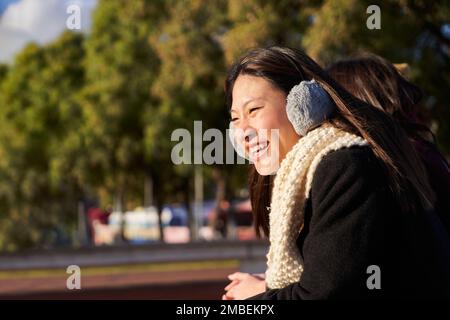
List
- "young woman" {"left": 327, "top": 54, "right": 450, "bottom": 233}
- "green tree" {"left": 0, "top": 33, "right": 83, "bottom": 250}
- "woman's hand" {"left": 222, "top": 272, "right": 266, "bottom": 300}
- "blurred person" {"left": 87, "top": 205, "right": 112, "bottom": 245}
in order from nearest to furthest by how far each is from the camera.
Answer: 1. "woman's hand" {"left": 222, "top": 272, "right": 266, "bottom": 300}
2. "young woman" {"left": 327, "top": 54, "right": 450, "bottom": 233}
3. "green tree" {"left": 0, "top": 33, "right": 83, "bottom": 250}
4. "blurred person" {"left": 87, "top": 205, "right": 112, "bottom": 245}

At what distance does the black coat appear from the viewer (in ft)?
5.45

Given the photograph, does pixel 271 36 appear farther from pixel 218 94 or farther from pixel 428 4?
pixel 218 94

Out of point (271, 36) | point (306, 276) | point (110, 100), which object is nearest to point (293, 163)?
point (306, 276)

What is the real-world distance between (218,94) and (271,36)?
22.0 ft

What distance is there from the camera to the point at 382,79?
276cm

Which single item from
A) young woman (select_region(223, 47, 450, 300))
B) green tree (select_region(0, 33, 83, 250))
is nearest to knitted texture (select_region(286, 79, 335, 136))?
young woman (select_region(223, 47, 450, 300))

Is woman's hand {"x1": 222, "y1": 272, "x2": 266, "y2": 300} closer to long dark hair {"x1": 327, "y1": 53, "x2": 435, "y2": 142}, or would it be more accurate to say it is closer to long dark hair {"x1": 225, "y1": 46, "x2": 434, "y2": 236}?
long dark hair {"x1": 225, "y1": 46, "x2": 434, "y2": 236}

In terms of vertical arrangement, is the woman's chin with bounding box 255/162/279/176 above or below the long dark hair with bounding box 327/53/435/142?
below

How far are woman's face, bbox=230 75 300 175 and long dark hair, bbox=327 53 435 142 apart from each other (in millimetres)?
775

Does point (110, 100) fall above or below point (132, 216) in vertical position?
above

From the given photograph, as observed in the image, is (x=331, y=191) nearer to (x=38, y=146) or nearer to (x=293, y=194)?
(x=293, y=194)

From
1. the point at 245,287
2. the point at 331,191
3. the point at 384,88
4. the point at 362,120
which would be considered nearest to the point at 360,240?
the point at 331,191

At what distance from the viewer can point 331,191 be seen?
1703mm
